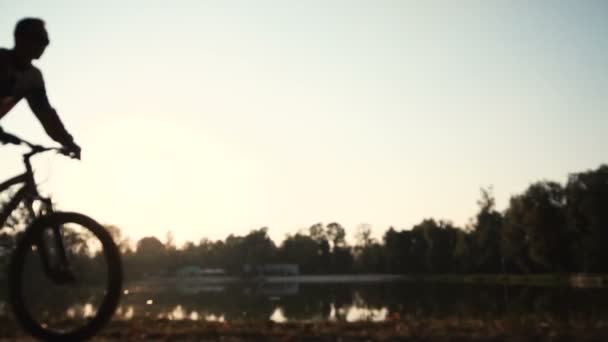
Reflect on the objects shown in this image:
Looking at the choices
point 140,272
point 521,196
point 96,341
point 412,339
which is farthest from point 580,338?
point 140,272

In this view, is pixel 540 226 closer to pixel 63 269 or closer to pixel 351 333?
pixel 351 333

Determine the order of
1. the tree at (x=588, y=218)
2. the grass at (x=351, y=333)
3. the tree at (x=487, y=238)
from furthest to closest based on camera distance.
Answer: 1. the tree at (x=487, y=238)
2. the tree at (x=588, y=218)
3. the grass at (x=351, y=333)

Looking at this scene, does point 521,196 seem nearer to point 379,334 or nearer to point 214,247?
point 379,334

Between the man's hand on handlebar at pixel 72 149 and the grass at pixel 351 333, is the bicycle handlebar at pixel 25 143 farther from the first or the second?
the grass at pixel 351 333

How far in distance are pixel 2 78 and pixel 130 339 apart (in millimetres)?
4728

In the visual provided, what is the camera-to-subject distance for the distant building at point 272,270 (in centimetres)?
14925

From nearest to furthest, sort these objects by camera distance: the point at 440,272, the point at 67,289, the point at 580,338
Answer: the point at 67,289 → the point at 580,338 → the point at 440,272

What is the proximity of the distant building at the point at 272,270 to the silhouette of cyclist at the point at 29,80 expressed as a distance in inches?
5801

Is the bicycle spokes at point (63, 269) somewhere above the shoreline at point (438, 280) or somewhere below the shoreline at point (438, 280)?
above

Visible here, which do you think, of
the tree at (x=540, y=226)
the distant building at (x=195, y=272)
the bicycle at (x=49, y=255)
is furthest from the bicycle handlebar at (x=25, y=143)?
the distant building at (x=195, y=272)

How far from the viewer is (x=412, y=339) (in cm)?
702

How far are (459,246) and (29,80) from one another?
11136cm

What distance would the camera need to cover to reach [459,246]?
10844 centimetres

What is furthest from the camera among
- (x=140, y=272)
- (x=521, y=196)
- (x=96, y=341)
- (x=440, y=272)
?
(x=140, y=272)
